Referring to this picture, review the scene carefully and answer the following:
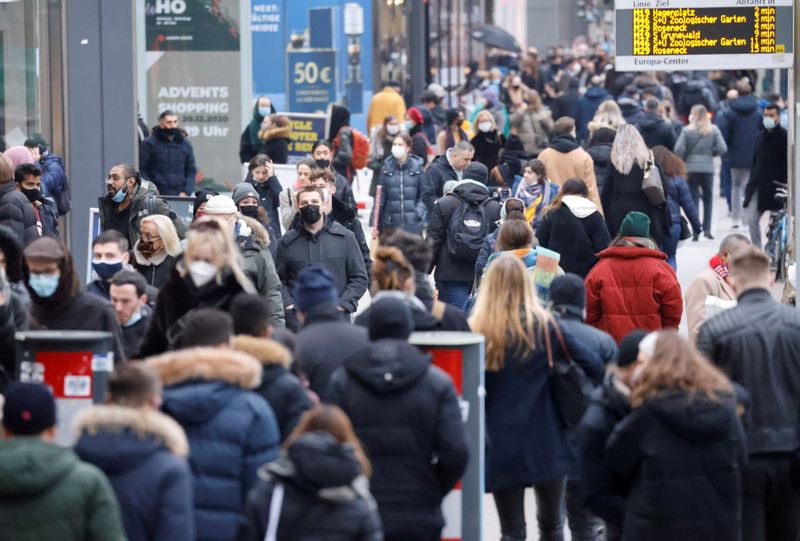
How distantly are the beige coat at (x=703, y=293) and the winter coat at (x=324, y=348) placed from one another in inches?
120

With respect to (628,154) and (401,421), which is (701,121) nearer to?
(628,154)

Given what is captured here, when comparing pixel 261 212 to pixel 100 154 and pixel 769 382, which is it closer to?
pixel 100 154

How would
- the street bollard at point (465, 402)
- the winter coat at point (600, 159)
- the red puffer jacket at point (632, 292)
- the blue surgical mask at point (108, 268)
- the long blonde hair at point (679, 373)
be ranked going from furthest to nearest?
the winter coat at point (600, 159) → the red puffer jacket at point (632, 292) → the blue surgical mask at point (108, 268) → the street bollard at point (465, 402) → the long blonde hair at point (679, 373)

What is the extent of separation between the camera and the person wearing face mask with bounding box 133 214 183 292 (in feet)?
34.0

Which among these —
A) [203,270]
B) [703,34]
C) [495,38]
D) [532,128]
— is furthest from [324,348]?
[495,38]

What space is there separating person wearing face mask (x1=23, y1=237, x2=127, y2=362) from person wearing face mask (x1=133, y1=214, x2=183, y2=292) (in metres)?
2.44

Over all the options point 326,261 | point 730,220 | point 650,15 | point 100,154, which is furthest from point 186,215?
point 730,220

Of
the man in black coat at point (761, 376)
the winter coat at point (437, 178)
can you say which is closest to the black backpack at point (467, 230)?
the winter coat at point (437, 178)

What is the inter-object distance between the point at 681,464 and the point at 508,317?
1350mm

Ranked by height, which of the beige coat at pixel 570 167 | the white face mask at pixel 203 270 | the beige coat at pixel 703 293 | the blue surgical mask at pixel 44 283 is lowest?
the beige coat at pixel 703 293

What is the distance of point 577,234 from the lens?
12484mm

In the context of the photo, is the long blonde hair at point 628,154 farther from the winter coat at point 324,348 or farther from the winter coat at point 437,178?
the winter coat at point 324,348

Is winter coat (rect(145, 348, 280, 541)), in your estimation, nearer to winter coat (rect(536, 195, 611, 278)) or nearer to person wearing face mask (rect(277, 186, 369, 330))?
person wearing face mask (rect(277, 186, 369, 330))

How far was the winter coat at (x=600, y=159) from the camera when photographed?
16.3 m
